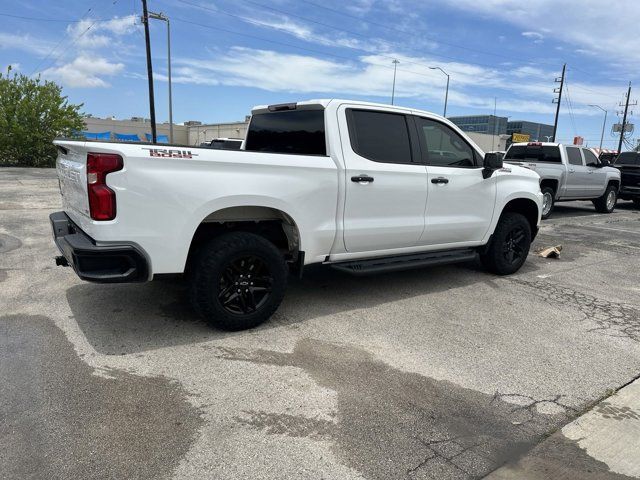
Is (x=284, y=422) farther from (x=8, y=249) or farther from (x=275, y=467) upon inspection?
(x=8, y=249)

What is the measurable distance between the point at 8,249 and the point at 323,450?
6021 mm

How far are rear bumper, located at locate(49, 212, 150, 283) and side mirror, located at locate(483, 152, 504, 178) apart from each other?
12.9ft

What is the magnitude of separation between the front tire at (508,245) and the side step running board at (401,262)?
20.0 inches

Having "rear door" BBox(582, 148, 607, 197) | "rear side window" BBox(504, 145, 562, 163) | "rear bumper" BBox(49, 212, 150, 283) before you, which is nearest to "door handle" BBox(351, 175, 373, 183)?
"rear bumper" BBox(49, 212, 150, 283)

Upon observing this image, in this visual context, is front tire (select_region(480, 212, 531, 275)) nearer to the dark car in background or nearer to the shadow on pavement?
the shadow on pavement

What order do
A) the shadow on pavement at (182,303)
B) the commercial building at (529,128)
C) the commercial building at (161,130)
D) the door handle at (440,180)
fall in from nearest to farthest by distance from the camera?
the shadow on pavement at (182,303) → the door handle at (440,180) → the commercial building at (161,130) → the commercial building at (529,128)

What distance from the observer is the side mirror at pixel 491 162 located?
555 centimetres

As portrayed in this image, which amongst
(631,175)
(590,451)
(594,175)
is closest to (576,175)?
(594,175)

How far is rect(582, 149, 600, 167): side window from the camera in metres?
13.5

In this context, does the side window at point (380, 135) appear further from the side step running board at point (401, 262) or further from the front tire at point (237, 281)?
the front tire at point (237, 281)

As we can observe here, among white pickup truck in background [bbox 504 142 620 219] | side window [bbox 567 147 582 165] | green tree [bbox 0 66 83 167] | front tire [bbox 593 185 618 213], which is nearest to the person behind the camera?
white pickup truck in background [bbox 504 142 620 219]

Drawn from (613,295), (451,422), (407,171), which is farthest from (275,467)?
(613,295)

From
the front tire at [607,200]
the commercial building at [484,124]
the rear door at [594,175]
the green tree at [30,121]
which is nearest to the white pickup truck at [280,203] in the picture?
the rear door at [594,175]

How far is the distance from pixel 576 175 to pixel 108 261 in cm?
1271
